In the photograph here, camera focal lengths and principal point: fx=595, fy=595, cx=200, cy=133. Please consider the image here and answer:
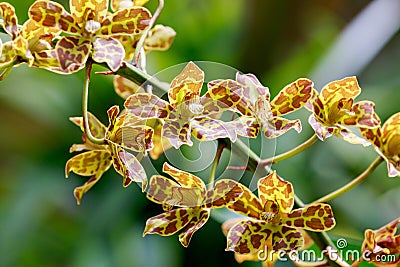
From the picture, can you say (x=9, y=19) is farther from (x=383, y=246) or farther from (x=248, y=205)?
(x=383, y=246)

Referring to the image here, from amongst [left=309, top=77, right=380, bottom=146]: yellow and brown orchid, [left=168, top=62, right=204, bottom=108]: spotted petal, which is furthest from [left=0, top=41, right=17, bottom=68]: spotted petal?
[left=309, top=77, right=380, bottom=146]: yellow and brown orchid


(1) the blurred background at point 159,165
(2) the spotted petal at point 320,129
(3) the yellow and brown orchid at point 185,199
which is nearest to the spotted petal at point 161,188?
(3) the yellow and brown orchid at point 185,199

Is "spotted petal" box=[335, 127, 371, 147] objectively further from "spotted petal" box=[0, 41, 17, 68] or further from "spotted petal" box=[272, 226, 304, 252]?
"spotted petal" box=[0, 41, 17, 68]

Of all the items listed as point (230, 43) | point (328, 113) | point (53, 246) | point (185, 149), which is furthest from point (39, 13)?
point (230, 43)

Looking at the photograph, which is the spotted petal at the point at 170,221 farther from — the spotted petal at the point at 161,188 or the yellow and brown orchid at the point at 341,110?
the yellow and brown orchid at the point at 341,110

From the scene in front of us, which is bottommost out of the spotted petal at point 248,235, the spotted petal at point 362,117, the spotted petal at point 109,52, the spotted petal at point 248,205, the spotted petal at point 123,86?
the spotted petal at point 123,86

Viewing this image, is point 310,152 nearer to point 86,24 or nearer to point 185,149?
point 185,149
